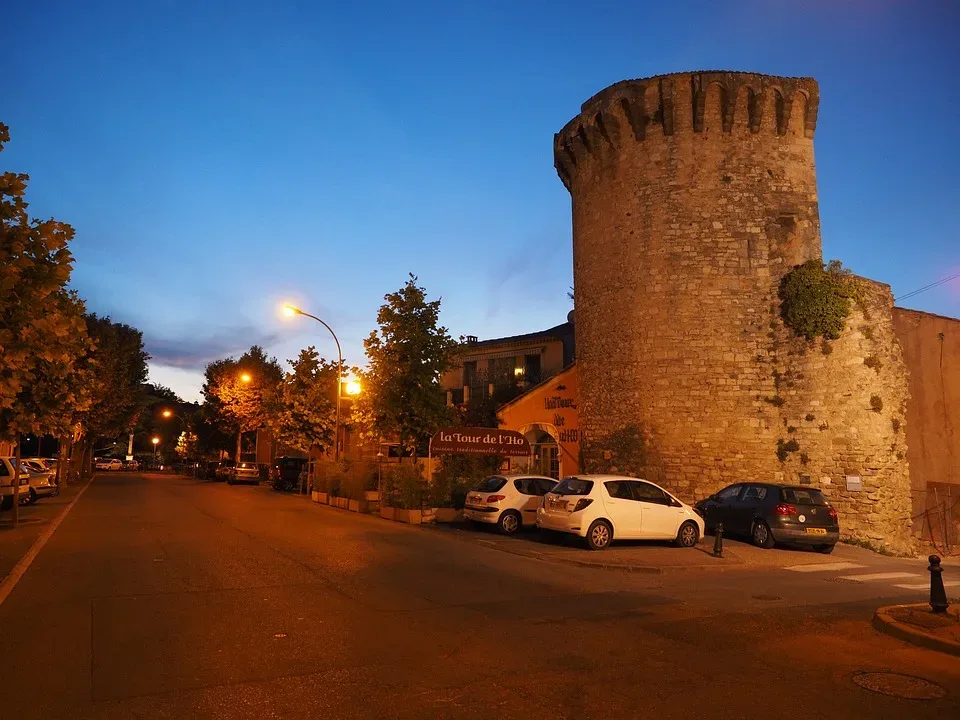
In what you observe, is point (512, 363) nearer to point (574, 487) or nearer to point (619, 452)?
point (619, 452)

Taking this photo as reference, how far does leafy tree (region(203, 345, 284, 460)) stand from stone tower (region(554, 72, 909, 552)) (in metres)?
33.9

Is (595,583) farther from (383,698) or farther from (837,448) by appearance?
(837,448)

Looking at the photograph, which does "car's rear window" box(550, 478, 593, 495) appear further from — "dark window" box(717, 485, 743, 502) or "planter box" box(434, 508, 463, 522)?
"planter box" box(434, 508, 463, 522)

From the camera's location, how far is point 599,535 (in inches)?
571

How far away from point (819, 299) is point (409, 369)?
1319cm

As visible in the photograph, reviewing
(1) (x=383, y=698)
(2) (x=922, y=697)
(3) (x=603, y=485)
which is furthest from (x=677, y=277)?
(1) (x=383, y=698)

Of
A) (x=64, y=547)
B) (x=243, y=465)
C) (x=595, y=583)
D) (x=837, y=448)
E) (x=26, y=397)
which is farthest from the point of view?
(x=243, y=465)

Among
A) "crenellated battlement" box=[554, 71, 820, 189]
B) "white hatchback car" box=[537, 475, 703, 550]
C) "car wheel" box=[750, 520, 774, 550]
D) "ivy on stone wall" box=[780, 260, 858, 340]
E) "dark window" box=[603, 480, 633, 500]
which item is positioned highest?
"crenellated battlement" box=[554, 71, 820, 189]

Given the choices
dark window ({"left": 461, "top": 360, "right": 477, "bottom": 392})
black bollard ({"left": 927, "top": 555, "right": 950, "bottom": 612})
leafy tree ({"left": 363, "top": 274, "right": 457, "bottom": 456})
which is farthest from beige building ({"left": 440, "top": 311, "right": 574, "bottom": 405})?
black bollard ({"left": 927, "top": 555, "right": 950, "bottom": 612})

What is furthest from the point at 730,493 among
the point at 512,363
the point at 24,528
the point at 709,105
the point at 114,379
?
the point at 114,379

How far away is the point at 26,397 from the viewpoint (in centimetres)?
1627

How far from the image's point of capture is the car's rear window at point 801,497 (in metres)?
15.8

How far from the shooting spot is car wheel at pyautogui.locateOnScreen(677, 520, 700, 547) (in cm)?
1535

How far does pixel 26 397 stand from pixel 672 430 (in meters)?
17.7
